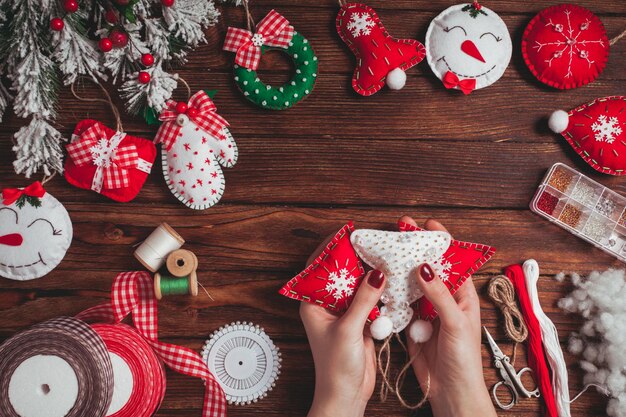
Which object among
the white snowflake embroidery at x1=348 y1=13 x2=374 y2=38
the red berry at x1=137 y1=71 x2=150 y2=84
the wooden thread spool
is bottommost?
the wooden thread spool

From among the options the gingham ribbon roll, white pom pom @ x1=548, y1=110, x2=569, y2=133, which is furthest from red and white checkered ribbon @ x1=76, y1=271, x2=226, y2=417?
white pom pom @ x1=548, y1=110, x2=569, y2=133

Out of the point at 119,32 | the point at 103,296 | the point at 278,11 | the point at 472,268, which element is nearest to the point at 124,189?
the point at 103,296

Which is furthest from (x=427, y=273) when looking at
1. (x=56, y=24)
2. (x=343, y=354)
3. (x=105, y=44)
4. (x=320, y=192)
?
(x=56, y=24)

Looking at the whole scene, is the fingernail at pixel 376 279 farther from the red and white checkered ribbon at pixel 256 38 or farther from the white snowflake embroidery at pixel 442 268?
the red and white checkered ribbon at pixel 256 38

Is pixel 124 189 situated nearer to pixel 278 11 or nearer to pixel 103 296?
pixel 103 296

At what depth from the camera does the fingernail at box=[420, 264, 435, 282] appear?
1.36 meters

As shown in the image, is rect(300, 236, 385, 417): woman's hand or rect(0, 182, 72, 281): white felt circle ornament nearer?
rect(300, 236, 385, 417): woman's hand

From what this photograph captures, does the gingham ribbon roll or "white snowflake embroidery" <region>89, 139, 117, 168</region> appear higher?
"white snowflake embroidery" <region>89, 139, 117, 168</region>

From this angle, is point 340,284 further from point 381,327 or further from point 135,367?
point 135,367

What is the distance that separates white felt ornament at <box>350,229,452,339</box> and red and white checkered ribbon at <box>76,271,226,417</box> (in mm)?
491

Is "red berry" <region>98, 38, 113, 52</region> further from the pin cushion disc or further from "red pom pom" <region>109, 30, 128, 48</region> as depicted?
the pin cushion disc

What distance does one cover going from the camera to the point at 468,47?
154cm

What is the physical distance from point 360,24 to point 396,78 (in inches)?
7.3

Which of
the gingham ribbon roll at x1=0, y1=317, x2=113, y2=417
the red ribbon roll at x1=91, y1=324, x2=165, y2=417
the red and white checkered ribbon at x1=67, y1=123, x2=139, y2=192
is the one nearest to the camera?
the gingham ribbon roll at x1=0, y1=317, x2=113, y2=417
